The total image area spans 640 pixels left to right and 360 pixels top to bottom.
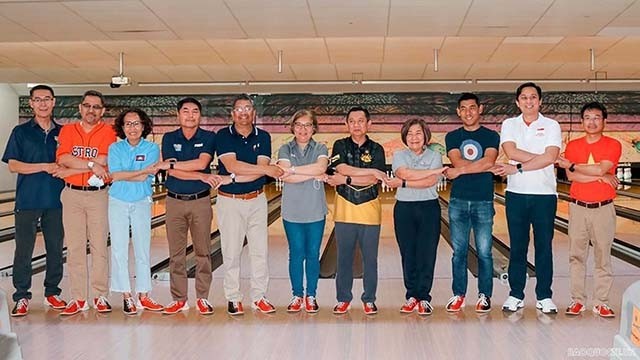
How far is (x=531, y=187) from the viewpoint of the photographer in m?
3.67

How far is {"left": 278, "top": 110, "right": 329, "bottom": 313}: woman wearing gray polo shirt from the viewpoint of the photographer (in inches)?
147

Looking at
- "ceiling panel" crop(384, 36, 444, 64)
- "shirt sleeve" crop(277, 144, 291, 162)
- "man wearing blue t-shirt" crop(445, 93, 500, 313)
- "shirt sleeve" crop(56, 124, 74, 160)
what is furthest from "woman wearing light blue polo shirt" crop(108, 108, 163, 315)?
"ceiling panel" crop(384, 36, 444, 64)

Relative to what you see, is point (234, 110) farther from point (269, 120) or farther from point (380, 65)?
point (269, 120)

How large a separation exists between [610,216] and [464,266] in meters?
0.89

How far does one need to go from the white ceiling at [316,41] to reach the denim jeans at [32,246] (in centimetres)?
281

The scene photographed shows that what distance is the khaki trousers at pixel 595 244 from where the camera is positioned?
365cm

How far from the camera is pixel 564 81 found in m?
12.5

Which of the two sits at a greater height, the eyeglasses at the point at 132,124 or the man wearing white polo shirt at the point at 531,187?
the eyeglasses at the point at 132,124

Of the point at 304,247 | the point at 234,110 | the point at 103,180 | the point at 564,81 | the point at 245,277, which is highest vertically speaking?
the point at 564,81

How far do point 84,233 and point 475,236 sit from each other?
2381 millimetres

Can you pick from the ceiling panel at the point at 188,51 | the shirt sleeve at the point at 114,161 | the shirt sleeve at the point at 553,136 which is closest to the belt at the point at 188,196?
the shirt sleeve at the point at 114,161

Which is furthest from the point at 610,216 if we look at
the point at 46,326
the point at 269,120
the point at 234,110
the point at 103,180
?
the point at 269,120

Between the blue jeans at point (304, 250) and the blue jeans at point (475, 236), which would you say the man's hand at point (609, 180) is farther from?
the blue jeans at point (304, 250)

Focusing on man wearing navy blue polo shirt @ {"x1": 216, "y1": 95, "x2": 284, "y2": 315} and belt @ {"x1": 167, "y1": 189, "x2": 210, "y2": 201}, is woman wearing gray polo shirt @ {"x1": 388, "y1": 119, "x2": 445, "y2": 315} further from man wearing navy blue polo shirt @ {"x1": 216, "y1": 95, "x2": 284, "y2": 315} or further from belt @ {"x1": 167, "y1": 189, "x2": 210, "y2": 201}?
belt @ {"x1": 167, "y1": 189, "x2": 210, "y2": 201}
